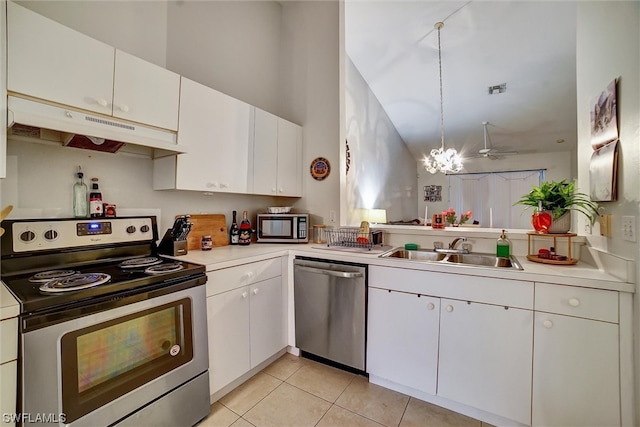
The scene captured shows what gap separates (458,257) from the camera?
6.54 ft

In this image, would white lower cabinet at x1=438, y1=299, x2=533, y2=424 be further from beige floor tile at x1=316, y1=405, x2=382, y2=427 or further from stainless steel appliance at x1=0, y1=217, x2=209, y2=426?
stainless steel appliance at x1=0, y1=217, x2=209, y2=426

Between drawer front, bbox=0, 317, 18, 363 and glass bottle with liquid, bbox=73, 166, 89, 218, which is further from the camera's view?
glass bottle with liquid, bbox=73, 166, 89, 218

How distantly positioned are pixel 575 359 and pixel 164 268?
2.13m

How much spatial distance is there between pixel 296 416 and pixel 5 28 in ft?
7.70

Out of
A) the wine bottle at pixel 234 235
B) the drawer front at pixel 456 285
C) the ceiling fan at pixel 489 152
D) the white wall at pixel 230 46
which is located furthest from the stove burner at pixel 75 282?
the ceiling fan at pixel 489 152

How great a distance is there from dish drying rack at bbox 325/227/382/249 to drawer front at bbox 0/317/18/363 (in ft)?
5.98

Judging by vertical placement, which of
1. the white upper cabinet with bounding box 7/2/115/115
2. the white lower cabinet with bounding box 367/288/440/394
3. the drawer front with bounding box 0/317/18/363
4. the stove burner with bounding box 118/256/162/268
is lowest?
the white lower cabinet with bounding box 367/288/440/394

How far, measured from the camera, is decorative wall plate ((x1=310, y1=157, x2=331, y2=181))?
266cm

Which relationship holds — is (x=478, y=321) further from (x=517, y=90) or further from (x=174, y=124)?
(x=517, y=90)

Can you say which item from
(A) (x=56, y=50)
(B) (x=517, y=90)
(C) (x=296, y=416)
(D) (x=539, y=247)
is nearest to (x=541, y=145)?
(B) (x=517, y=90)

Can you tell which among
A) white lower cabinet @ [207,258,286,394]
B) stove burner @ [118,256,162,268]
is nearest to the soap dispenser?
white lower cabinet @ [207,258,286,394]

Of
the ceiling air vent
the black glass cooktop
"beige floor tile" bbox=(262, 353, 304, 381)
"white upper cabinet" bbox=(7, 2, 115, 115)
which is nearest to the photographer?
the black glass cooktop

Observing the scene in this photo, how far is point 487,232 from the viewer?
6.48 feet

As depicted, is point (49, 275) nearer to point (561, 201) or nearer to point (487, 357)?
point (487, 357)
